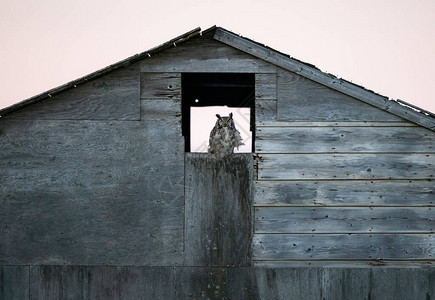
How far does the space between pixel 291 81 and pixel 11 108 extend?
143 inches

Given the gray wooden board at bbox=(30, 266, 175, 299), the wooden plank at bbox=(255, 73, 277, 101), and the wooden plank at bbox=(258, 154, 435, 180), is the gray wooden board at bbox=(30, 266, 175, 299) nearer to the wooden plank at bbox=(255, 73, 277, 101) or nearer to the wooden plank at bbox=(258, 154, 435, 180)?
the wooden plank at bbox=(258, 154, 435, 180)

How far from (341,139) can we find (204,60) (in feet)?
6.74

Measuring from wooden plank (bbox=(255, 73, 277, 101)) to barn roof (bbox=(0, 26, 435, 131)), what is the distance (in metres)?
0.21

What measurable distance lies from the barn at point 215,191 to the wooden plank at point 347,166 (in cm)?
2

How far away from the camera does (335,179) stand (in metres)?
7.82

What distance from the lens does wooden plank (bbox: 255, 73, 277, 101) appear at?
785 centimetres

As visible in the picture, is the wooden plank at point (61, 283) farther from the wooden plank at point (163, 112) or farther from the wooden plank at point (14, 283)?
the wooden plank at point (163, 112)

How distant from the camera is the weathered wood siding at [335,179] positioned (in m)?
7.80

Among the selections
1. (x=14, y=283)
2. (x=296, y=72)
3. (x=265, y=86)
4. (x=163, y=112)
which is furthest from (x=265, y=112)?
(x=14, y=283)

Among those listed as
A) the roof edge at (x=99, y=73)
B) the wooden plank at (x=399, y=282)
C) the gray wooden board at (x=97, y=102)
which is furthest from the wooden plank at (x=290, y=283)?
the roof edge at (x=99, y=73)

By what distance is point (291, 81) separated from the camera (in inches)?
310

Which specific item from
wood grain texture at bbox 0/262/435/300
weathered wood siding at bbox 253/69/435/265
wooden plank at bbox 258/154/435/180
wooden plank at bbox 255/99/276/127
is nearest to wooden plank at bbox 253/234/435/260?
weathered wood siding at bbox 253/69/435/265

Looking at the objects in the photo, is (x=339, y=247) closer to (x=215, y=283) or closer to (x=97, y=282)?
(x=215, y=283)

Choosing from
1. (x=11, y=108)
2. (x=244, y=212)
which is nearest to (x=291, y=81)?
(x=244, y=212)
